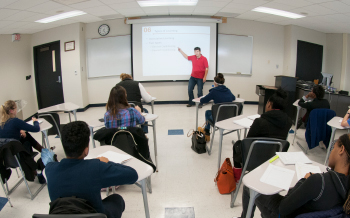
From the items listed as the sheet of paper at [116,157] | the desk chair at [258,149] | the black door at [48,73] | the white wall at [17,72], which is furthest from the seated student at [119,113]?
the black door at [48,73]

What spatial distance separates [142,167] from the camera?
1721mm

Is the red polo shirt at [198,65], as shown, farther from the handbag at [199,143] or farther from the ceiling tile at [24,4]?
the ceiling tile at [24,4]

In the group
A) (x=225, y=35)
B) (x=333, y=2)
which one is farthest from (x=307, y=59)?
(x=333, y=2)

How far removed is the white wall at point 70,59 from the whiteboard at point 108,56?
0.80 ft

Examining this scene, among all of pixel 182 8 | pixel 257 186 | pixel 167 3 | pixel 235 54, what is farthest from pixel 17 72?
pixel 257 186

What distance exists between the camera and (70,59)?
6273 mm

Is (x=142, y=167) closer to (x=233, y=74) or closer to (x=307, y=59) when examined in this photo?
(x=233, y=74)

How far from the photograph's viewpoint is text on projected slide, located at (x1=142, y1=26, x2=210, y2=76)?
6324mm

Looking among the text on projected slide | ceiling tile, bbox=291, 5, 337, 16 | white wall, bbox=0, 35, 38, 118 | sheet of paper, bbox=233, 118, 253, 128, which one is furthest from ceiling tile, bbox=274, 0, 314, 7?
white wall, bbox=0, 35, 38, 118

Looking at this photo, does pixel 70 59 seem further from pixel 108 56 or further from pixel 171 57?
pixel 171 57

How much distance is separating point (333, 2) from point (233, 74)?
337 cm

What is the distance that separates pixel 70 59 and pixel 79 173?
19.2ft

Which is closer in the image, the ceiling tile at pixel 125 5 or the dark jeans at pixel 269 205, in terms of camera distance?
the dark jeans at pixel 269 205

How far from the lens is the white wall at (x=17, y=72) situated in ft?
16.6
